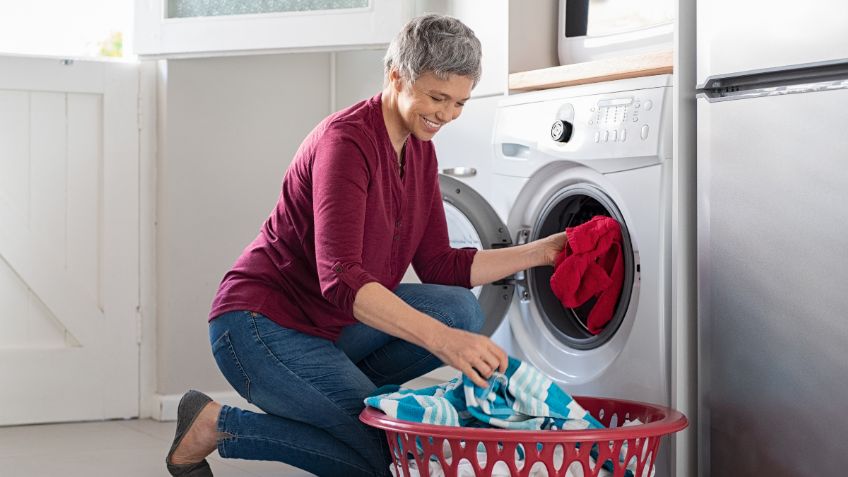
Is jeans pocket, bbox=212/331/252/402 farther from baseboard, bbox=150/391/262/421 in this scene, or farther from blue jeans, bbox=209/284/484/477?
baseboard, bbox=150/391/262/421

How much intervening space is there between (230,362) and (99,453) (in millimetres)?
792

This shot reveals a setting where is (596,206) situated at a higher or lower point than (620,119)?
lower

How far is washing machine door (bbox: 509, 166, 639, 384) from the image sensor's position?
2.05m

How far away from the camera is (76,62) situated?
2992mm

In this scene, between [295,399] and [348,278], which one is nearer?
[348,278]

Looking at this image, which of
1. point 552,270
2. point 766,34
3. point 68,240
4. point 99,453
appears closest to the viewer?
point 766,34

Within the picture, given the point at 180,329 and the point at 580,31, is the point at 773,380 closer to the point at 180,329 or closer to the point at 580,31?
the point at 580,31

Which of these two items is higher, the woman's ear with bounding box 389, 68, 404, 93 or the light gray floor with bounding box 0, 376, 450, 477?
the woman's ear with bounding box 389, 68, 404, 93

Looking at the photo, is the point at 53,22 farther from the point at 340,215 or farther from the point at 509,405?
the point at 509,405

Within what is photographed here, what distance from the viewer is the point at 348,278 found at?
173cm

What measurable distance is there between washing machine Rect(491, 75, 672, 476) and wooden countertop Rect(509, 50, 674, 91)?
1.2 inches

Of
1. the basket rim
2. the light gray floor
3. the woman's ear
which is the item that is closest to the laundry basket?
the basket rim

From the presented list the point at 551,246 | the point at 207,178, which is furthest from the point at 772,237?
the point at 207,178

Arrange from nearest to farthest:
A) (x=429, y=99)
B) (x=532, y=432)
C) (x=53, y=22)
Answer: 1. (x=532, y=432)
2. (x=429, y=99)
3. (x=53, y=22)
